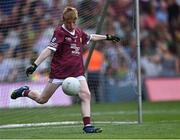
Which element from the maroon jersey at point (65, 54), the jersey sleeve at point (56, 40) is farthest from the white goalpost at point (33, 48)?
the jersey sleeve at point (56, 40)

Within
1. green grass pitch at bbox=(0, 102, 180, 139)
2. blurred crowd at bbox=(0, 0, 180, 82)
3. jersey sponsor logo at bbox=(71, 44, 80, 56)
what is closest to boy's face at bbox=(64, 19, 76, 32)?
jersey sponsor logo at bbox=(71, 44, 80, 56)

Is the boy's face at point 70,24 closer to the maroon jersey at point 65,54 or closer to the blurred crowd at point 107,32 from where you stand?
the maroon jersey at point 65,54

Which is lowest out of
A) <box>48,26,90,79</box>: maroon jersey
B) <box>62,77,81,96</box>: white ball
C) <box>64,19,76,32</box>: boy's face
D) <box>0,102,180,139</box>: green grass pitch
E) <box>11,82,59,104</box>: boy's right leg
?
<box>0,102,180,139</box>: green grass pitch

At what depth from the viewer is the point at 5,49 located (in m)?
17.6

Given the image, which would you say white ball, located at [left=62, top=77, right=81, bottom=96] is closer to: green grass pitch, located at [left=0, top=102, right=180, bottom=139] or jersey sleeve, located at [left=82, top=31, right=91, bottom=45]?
green grass pitch, located at [left=0, top=102, right=180, bottom=139]

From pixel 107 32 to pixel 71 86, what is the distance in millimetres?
8391

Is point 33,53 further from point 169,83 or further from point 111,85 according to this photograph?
point 169,83

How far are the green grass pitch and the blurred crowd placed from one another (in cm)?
114

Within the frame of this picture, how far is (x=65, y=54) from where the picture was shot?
13.2 m

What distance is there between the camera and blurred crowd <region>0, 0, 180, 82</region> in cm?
1716

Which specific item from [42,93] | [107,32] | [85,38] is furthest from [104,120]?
[107,32]

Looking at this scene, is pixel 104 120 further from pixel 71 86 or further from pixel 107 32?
pixel 107 32

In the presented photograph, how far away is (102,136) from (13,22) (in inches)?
240

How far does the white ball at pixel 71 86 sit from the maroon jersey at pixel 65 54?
278 mm
